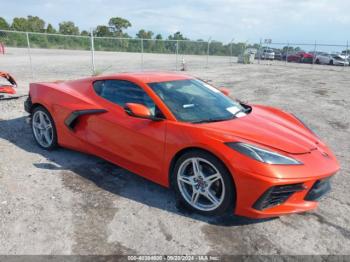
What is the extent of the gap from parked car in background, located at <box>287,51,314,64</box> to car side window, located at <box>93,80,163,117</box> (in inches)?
1305

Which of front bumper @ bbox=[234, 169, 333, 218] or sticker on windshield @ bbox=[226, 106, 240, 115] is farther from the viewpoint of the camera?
sticker on windshield @ bbox=[226, 106, 240, 115]

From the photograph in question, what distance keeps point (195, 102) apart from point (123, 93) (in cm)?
93

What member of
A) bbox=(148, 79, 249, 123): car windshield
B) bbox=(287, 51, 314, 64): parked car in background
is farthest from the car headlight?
bbox=(287, 51, 314, 64): parked car in background

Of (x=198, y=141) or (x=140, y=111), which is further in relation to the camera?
(x=140, y=111)

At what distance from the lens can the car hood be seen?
10.8 feet

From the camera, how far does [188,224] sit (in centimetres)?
332

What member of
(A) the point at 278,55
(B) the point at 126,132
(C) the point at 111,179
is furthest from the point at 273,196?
(A) the point at 278,55

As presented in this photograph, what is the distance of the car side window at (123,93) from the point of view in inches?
153

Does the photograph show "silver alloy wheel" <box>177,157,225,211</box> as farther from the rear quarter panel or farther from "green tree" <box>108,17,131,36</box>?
"green tree" <box>108,17,131,36</box>

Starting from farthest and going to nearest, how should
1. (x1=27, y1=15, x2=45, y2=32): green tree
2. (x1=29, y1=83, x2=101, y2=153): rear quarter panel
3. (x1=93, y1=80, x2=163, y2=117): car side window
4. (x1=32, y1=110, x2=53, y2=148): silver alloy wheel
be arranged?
(x1=27, y1=15, x2=45, y2=32): green tree < (x1=32, y1=110, x2=53, y2=148): silver alloy wheel < (x1=29, y1=83, x2=101, y2=153): rear quarter panel < (x1=93, y1=80, x2=163, y2=117): car side window

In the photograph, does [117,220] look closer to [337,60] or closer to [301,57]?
[337,60]

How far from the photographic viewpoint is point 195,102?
397cm

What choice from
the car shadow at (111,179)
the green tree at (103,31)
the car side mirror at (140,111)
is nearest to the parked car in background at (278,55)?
the green tree at (103,31)

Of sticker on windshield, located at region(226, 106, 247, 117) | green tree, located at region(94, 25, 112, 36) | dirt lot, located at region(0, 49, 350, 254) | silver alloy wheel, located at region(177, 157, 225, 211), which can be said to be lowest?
dirt lot, located at region(0, 49, 350, 254)
